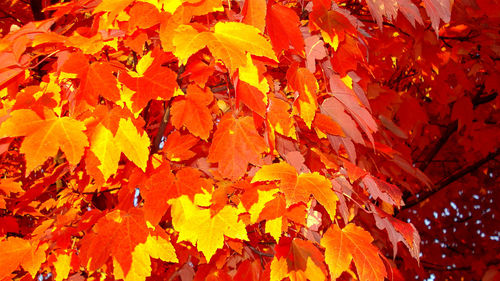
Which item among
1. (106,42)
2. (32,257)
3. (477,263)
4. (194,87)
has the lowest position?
(477,263)

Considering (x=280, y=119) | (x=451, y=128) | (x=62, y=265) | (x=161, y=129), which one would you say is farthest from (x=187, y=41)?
(x=451, y=128)

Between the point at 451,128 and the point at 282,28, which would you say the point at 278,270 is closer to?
the point at 282,28

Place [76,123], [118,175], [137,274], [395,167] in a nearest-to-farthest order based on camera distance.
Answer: [76,123], [137,274], [118,175], [395,167]

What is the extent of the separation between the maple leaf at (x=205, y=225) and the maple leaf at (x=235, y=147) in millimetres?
159

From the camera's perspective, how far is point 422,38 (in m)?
2.97

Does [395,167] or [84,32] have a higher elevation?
[84,32]

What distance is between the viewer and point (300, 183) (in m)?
1.42

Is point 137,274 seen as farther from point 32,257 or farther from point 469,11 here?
point 469,11

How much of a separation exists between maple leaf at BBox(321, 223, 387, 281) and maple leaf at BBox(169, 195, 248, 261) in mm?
294

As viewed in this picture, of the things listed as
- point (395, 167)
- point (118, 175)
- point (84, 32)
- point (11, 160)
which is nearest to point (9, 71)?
point (84, 32)

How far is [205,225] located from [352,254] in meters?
0.53

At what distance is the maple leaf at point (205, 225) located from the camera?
59.0 inches

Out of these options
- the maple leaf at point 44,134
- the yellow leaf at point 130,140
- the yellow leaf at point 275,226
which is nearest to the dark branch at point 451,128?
the yellow leaf at point 275,226

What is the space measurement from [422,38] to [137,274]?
93.0 inches
